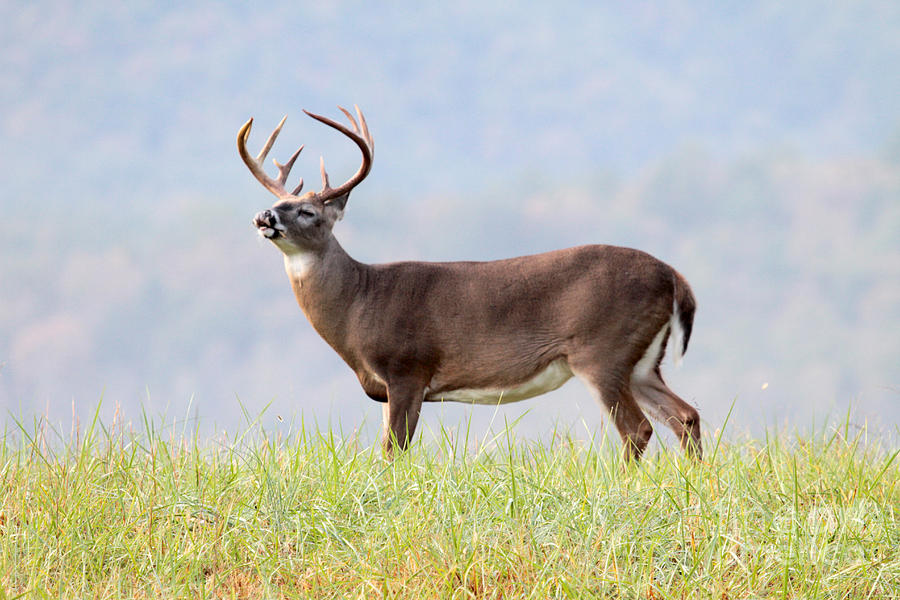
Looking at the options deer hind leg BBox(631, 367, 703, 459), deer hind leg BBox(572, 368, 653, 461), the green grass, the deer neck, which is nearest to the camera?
the green grass

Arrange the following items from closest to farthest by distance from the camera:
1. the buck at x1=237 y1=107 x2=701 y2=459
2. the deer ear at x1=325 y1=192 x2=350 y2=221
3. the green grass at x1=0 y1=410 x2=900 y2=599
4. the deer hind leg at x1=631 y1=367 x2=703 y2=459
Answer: the green grass at x1=0 y1=410 x2=900 y2=599, the buck at x1=237 y1=107 x2=701 y2=459, the deer hind leg at x1=631 y1=367 x2=703 y2=459, the deer ear at x1=325 y1=192 x2=350 y2=221

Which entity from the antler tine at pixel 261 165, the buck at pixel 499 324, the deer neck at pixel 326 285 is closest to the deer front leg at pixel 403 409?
the buck at pixel 499 324

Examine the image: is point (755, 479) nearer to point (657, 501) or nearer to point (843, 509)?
point (843, 509)

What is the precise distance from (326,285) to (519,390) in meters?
1.65

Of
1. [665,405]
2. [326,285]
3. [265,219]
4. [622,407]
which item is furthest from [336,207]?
[665,405]

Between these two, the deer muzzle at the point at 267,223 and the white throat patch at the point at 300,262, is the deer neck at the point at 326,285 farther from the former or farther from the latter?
the deer muzzle at the point at 267,223

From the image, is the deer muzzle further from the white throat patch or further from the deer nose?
the white throat patch

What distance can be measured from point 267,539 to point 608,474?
5.83ft

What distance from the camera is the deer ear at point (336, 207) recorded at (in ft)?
26.5

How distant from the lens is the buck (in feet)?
24.6

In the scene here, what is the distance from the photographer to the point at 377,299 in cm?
789

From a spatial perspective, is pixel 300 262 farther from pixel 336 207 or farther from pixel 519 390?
pixel 519 390

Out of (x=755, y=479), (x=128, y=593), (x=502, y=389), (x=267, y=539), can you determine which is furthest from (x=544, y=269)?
(x=128, y=593)

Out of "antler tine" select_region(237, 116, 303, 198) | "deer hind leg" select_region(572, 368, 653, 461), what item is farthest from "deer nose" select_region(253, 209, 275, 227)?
"deer hind leg" select_region(572, 368, 653, 461)
